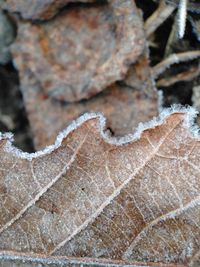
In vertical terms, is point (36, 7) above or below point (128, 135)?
above

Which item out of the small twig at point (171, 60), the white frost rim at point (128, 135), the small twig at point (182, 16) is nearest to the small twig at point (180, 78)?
the small twig at point (171, 60)

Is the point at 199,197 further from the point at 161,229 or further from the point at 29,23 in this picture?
the point at 29,23

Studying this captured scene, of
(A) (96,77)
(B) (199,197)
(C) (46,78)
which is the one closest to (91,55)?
(A) (96,77)

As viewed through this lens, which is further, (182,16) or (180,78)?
(180,78)

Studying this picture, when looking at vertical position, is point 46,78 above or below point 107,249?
above

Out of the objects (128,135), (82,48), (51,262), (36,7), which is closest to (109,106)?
(82,48)

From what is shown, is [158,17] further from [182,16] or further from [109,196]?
[109,196]
